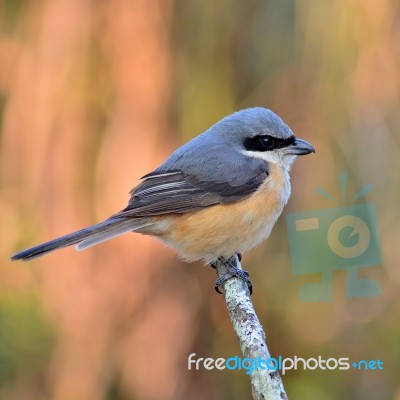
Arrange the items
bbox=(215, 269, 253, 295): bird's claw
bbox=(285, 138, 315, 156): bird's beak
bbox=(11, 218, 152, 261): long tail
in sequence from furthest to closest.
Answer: bbox=(285, 138, 315, 156): bird's beak
bbox=(215, 269, 253, 295): bird's claw
bbox=(11, 218, 152, 261): long tail

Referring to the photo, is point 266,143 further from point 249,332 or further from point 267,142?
point 249,332

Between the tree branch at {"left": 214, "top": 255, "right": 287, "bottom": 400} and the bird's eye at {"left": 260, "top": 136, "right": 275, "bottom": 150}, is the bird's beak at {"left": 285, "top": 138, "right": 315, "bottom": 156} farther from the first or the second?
the tree branch at {"left": 214, "top": 255, "right": 287, "bottom": 400}

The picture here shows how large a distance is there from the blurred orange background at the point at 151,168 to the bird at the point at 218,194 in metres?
0.59

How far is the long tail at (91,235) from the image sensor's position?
8.32 ft

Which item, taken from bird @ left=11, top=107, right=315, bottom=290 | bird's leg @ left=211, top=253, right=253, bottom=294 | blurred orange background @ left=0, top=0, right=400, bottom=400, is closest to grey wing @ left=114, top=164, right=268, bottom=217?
bird @ left=11, top=107, right=315, bottom=290

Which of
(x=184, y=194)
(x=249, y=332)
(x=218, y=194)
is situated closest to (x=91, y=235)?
(x=184, y=194)

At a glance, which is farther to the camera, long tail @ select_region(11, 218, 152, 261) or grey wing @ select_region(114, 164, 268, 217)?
grey wing @ select_region(114, 164, 268, 217)

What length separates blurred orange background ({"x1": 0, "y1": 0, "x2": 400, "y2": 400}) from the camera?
3.47m

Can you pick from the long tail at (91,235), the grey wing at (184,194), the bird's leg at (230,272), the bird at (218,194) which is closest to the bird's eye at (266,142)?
the bird at (218,194)

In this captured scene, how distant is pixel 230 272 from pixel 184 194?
1.16ft

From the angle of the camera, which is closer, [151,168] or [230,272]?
[230,272]

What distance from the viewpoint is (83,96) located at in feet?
11.8

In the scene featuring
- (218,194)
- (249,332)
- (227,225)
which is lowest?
(249,332)

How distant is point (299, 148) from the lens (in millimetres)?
2914
